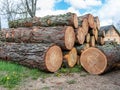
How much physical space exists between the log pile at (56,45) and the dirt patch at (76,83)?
48 cm

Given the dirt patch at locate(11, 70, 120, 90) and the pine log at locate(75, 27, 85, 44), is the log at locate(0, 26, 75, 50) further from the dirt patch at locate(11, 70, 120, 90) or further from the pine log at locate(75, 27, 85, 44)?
the dirt patch at locate(11, 70, 120, 90)

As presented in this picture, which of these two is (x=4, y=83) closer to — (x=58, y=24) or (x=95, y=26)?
(x=58, y=24)

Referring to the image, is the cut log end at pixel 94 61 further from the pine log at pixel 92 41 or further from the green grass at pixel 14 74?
the pine log at pixel 92 41

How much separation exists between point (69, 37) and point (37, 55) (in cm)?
141

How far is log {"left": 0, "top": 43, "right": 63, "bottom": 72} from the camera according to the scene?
313 inches

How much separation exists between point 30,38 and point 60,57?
1.41 meters

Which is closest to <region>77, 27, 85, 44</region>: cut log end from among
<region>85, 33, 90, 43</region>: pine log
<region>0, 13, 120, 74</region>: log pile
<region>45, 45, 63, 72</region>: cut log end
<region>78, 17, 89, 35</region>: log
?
<region>0, 13, 120, 74</region>: log pile

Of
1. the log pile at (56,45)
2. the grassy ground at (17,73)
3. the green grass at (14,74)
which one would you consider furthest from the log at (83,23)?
the green grass at (14,74)

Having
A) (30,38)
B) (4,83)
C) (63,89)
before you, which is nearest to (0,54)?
(30,38)

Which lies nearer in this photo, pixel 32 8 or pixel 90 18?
pixel 90 18

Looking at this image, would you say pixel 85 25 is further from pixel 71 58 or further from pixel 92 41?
pixel 71 58

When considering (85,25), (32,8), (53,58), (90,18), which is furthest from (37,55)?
(32,8)

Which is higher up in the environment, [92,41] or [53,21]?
[53,21]

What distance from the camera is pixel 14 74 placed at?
291 inches
